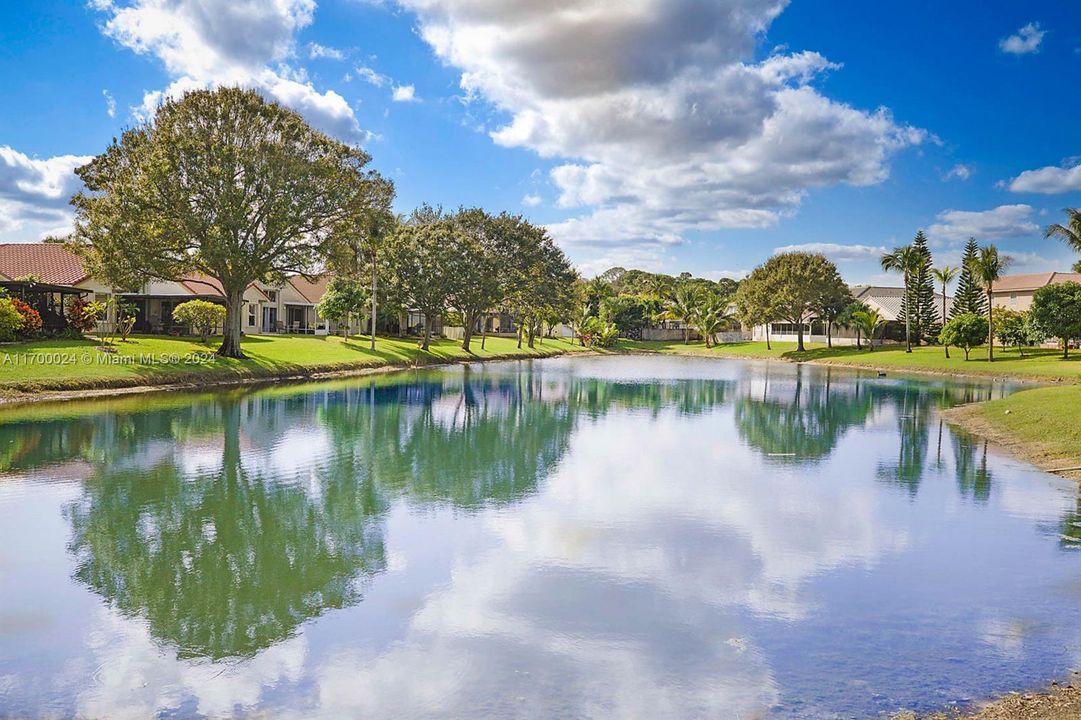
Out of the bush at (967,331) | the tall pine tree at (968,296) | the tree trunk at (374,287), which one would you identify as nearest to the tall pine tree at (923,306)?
the tall pine tree at (968,296)

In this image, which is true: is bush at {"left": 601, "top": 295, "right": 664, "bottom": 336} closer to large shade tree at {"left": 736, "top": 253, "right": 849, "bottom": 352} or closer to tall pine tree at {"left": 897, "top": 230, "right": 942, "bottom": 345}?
large shade tree at {"left": 736, "top": 253, "right": 849, "bottom": 352}

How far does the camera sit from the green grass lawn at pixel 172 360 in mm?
30594

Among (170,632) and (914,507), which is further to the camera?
(914,507)

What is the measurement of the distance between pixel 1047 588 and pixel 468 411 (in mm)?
22105

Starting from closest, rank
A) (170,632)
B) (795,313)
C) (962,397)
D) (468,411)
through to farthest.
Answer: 1. (170,632)
2. (468,411)
3. (962,397)
4. (795,313)

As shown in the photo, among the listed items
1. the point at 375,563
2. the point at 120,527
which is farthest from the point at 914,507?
the point at 120,527

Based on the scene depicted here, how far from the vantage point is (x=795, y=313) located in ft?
276

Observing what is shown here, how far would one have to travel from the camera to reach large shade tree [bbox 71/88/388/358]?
126ft

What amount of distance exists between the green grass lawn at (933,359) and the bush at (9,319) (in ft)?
175

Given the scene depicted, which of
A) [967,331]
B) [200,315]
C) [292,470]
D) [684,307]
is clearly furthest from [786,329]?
[292,470]

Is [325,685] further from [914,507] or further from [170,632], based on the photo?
[914,507]

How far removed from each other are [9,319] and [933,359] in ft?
208

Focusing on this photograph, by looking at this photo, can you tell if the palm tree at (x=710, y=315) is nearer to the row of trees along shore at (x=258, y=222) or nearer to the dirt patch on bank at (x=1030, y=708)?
the row of trees along shore at (x=258, y=222)

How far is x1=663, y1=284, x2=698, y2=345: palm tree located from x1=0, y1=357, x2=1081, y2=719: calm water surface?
83.5 meters
